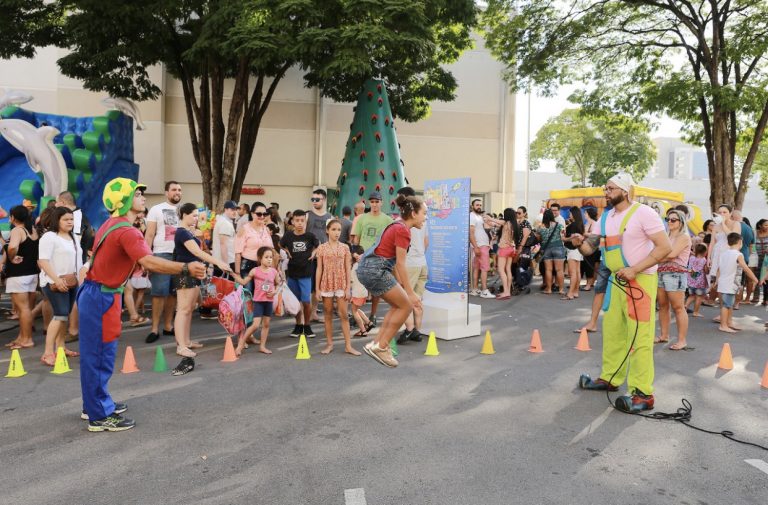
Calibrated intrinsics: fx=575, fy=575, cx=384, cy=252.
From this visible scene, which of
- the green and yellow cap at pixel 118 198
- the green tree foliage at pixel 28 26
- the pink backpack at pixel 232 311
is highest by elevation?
the green tree foliage at pixel 28 26

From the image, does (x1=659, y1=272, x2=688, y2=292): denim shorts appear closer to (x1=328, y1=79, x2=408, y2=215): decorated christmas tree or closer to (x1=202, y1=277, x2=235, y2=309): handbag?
(x1=202, y1=277, x2=235, y2=309): handbag

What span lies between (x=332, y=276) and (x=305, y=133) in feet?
57.6

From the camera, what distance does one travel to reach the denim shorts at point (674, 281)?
24.8 ft

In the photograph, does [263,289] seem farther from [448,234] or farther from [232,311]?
[448,234]

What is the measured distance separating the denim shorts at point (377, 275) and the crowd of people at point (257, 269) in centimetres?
1

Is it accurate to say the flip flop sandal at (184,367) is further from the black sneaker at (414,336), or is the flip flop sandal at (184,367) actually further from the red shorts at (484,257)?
the red shorts at (484,257)

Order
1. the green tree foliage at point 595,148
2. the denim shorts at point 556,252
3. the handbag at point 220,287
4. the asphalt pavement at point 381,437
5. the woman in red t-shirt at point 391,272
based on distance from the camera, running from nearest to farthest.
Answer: the asphalt pavement at point 381,437, the woman in red t-shirt at point 391,272, the handbag at point 220,287, the denim shorts at point 556,252, the green tree foliage at point 595,148

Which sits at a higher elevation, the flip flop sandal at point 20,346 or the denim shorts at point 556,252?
the denim shorts at point 556,252

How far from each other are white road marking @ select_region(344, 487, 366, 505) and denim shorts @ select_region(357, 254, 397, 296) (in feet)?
Answer: 7.42

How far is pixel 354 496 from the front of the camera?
334 cm

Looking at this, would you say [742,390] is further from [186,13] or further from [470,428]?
[186,13]

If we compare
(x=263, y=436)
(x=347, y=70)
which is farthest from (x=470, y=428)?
(x=347, y=70)

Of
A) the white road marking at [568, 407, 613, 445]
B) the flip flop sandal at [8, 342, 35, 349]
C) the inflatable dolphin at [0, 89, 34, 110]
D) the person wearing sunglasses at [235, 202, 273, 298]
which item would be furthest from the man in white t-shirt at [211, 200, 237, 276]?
the inflatable dolphin at [0, 89, 34, 110]

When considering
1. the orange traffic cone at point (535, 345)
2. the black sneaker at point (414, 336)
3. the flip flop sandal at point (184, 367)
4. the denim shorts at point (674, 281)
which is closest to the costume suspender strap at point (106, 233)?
the flip flop sandal at point (184, 367)
